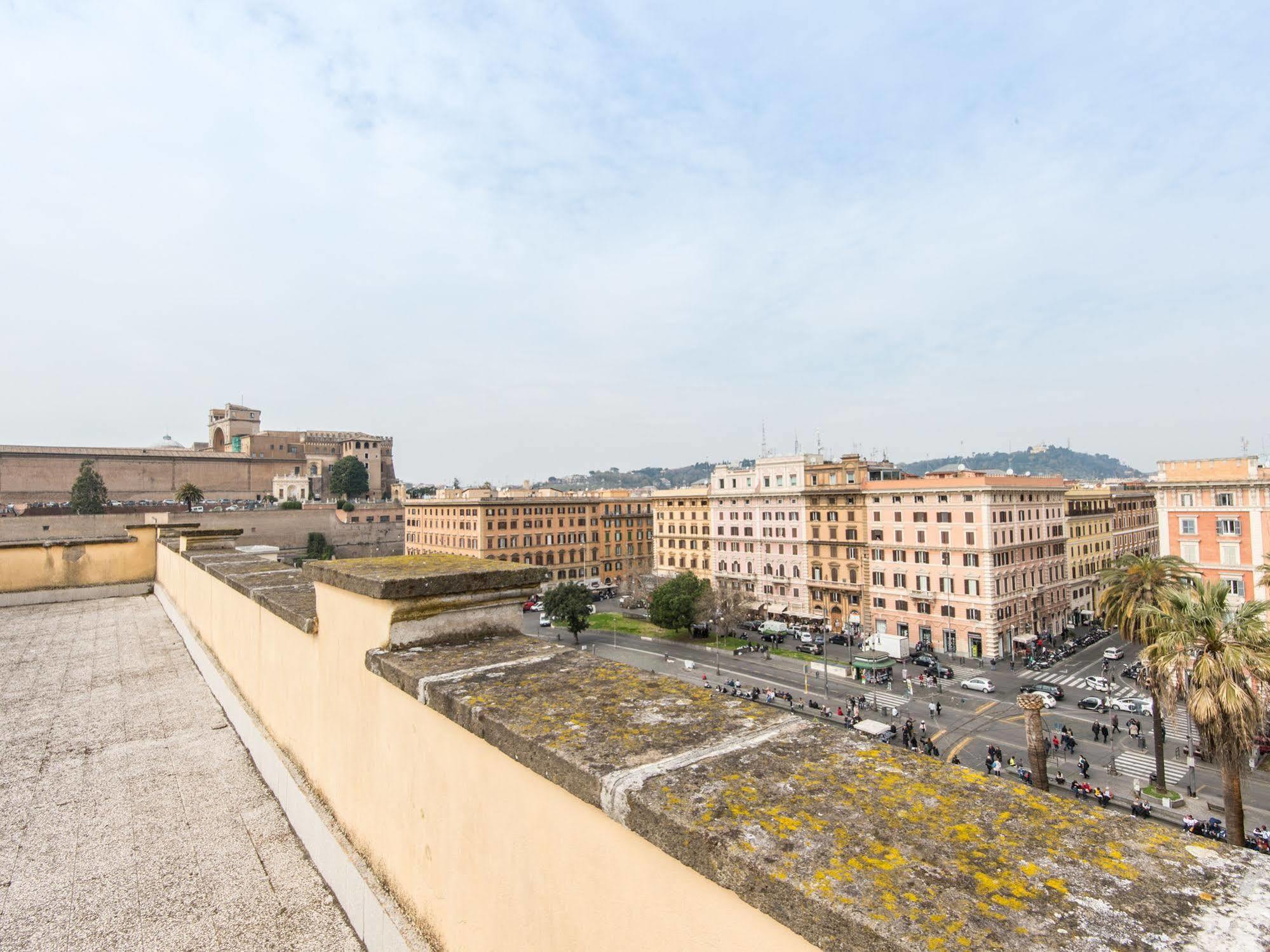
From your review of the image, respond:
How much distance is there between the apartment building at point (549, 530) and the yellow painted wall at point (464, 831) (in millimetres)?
58019

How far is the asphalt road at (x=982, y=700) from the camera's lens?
2311cm

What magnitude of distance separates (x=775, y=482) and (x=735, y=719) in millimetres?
51989

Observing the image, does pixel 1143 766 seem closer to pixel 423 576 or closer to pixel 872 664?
pixel 872 664

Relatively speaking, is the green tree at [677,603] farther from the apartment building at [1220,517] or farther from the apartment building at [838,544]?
the apartment building at [1220,517]

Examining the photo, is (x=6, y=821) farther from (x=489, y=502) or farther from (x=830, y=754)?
(x=489, y=502)

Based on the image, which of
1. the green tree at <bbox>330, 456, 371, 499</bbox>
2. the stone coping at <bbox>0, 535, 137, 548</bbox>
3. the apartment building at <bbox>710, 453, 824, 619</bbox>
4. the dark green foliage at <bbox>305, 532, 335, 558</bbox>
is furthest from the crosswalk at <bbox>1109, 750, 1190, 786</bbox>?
the green tree at <bbox>330, 456, 371, 499</bbox>

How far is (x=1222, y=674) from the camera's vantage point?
50.2ft

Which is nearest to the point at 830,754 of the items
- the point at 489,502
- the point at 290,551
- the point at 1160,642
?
the point at 1160,642

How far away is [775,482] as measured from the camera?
52.8 m

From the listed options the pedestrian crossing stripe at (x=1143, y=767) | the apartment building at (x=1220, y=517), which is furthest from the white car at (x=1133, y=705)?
the apartment building at (x=1220, y=517)

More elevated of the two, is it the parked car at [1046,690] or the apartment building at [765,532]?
the apartment building at [765,532]

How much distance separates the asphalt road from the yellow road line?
7 centimetres

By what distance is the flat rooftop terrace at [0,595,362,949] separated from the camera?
2650 millimetres

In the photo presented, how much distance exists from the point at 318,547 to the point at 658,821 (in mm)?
78504
